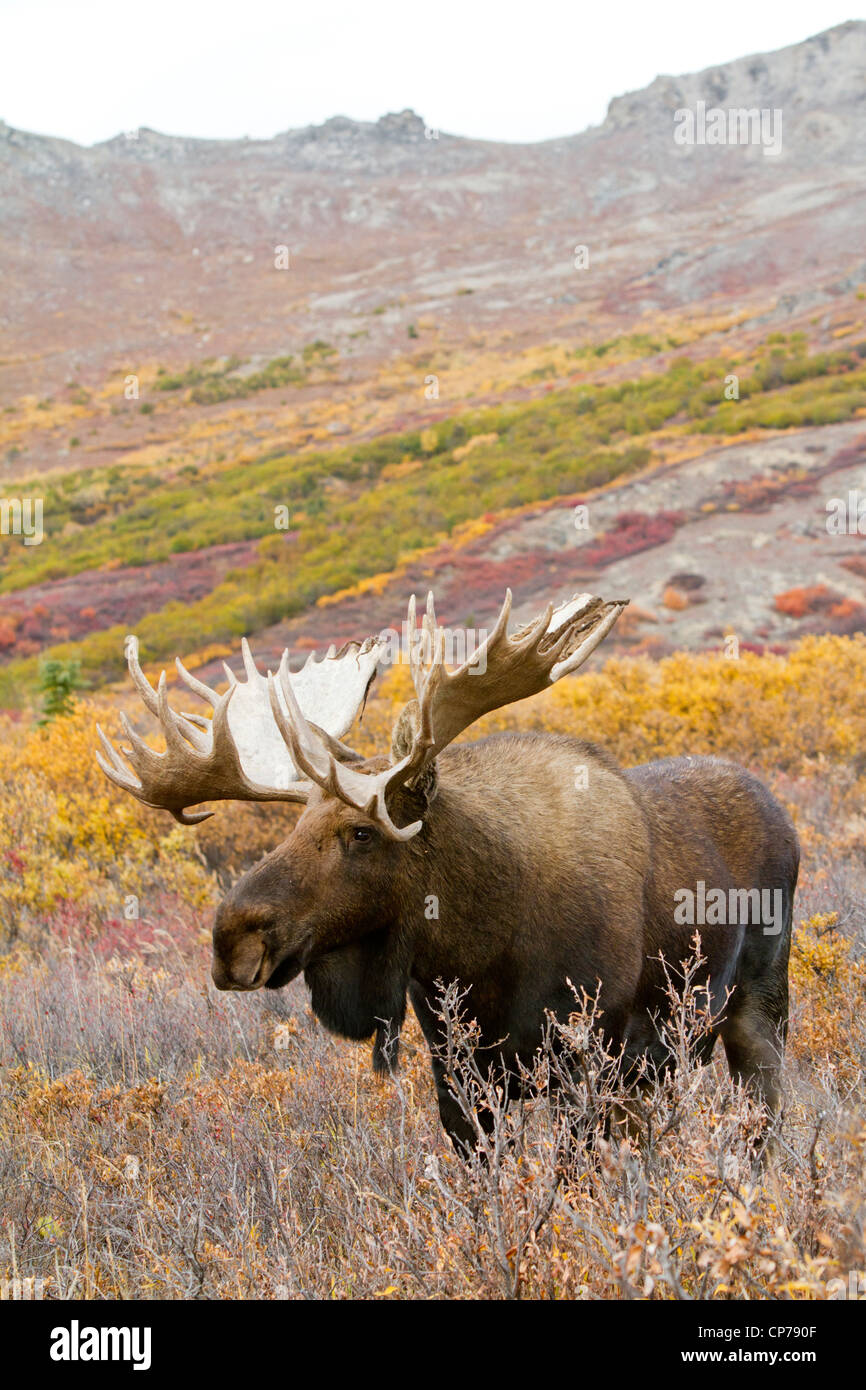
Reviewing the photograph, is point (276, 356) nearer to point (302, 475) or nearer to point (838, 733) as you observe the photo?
point (302, 475)

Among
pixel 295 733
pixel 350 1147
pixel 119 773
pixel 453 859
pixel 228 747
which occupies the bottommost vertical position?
pixel 350 1147

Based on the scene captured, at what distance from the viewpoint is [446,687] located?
3.16 m

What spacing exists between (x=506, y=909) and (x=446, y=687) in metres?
0.69

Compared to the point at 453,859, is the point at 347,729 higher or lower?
higher

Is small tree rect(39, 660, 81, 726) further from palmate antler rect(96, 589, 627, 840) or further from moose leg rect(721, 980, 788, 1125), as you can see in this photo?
moose leg rect(721, 980, 788, 1125)

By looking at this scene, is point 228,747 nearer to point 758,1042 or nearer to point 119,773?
point 119,773

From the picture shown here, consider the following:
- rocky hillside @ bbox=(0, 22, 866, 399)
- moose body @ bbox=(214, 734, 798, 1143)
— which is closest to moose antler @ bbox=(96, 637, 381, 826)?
moose body @ bbox=(214, 734, 798, 1143)

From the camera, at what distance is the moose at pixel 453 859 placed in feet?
9.64

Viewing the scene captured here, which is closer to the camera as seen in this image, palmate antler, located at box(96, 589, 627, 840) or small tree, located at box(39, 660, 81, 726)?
palmate antler, located at box(96, 589, 627, 840)

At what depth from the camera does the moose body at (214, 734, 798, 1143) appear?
292cm

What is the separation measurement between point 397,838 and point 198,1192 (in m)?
1.37

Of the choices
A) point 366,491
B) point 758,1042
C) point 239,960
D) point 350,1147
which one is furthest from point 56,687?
point 366,491

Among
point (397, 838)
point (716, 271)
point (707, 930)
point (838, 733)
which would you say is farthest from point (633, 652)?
point (716, 271)
